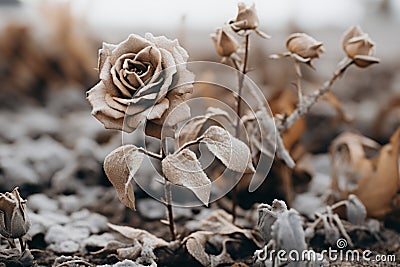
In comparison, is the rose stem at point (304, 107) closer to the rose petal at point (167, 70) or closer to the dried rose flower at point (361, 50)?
the dried rose flower at point (361, 50)

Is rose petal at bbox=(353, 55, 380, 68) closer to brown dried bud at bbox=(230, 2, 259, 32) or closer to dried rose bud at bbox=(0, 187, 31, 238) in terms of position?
brown dried bud at bbox=(230, 2, 259, 32)

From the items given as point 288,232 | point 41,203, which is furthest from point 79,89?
point 288,232

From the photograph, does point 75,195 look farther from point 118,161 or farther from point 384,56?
point 384,56

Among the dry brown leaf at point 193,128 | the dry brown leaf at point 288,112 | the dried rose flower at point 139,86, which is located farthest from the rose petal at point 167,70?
the dry brown leaf at point 288,112

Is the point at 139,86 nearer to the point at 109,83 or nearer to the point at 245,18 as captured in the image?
the point at 109,83

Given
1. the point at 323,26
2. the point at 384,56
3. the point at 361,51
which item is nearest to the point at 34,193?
the point at 361,51

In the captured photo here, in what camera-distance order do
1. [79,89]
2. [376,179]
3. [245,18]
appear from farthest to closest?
1. [79,89]
2. [376,179]
3. [245,18]
